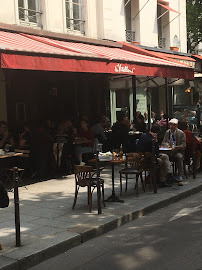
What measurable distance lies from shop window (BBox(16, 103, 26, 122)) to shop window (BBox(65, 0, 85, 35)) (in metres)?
3.15

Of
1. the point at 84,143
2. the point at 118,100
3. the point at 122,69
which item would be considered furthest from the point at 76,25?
the point at 84,143

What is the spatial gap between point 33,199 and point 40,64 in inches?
107

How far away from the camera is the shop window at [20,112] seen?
12650mm

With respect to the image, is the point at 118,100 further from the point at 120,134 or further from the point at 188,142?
the point at 188,142

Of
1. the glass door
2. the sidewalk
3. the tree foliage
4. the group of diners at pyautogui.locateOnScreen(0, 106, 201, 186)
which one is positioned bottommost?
the sidewalk

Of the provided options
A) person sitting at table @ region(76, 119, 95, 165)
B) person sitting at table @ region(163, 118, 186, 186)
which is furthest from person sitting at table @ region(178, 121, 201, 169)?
person sitting at table @ region(76, 119, 95, 165)

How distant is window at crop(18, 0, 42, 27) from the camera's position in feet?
40.5

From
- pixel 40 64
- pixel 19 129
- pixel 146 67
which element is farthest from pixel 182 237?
pixel 19 129

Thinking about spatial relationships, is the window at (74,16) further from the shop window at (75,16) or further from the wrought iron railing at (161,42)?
the wrought iron railing at (161,42)

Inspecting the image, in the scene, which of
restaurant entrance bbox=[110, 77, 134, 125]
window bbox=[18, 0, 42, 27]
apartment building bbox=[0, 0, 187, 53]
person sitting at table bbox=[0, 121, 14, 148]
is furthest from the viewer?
restaurant entrance bbox=[110, 77, 134, 125]

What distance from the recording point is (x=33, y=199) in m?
7.85

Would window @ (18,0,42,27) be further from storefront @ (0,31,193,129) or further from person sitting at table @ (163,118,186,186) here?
person sitting at table @ (163,118,186,186)

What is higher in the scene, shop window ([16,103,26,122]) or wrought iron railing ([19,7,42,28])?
wrought iron railing ([19,7,42,28])

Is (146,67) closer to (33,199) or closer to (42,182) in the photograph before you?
(42,182)
